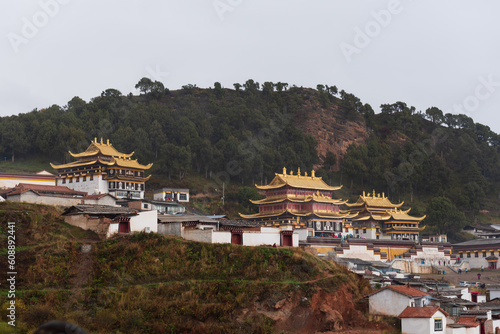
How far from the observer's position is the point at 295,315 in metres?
35.7

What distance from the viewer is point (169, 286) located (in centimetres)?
3509

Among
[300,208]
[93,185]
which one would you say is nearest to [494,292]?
[300,208]

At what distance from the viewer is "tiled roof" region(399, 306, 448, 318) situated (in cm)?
3619

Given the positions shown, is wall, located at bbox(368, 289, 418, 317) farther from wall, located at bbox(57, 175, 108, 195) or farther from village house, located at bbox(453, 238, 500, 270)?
village house, located at bbox(453, 238, 500, 270)

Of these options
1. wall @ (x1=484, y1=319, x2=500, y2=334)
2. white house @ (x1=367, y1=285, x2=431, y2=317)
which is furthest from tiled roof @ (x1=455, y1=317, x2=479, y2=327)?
white house @ (x1=367, y1=285, x2=431, y2=317)

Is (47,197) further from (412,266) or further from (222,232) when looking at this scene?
(412,266)

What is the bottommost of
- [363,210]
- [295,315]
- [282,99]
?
[295,315]

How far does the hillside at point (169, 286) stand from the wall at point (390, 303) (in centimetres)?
100

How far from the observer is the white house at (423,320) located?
3609 cm

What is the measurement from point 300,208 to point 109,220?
43.8 meters

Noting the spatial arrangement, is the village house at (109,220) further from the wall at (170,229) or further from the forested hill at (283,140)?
the forested hill at (283,140)

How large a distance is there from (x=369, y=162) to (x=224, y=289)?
85815 mm

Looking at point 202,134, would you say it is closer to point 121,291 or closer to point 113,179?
point 113,179

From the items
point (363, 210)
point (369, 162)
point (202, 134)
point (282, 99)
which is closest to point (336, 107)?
point (282, 99)
